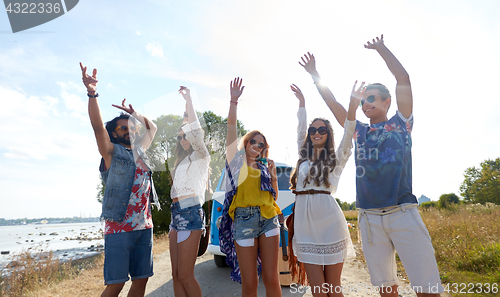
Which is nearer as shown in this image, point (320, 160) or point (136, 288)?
point (136, 288)

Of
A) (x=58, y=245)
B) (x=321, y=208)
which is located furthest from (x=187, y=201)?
(x=58, y=245)

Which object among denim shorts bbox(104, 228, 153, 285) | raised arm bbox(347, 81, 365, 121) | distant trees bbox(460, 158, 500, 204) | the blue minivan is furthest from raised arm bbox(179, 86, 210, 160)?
distant trees bbox(460, 158, 500, 204)

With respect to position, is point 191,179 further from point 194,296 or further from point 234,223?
point 194,296

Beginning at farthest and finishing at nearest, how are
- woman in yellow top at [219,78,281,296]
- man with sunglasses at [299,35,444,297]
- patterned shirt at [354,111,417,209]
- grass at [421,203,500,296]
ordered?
grass at [421,203,500,296] → woman in yellow top at [219,78,281,296] → patterned shirt at [354,111,417,209] → man with sunglasses at [299,35,444,297]

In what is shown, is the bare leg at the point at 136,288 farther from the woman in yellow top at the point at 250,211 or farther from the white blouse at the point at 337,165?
the white blouse at the point at 337,165

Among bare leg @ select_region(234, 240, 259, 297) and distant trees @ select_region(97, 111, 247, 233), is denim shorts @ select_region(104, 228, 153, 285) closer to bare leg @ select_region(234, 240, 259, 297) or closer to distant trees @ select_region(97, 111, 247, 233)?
distant trees @ select_region(97, 111, 247, 233)

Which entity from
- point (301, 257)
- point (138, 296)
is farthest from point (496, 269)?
point (138, 296)

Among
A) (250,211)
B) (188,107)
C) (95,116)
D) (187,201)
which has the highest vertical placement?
(188,107)

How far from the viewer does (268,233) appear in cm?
271

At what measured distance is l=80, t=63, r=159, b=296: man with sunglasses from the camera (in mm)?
2557

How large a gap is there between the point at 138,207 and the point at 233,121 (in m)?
1.37

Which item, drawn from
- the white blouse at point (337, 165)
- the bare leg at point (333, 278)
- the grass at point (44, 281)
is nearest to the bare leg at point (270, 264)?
the bare leg at point (333, 278)

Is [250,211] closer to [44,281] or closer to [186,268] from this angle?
[186,268]

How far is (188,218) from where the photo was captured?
9.91ft
